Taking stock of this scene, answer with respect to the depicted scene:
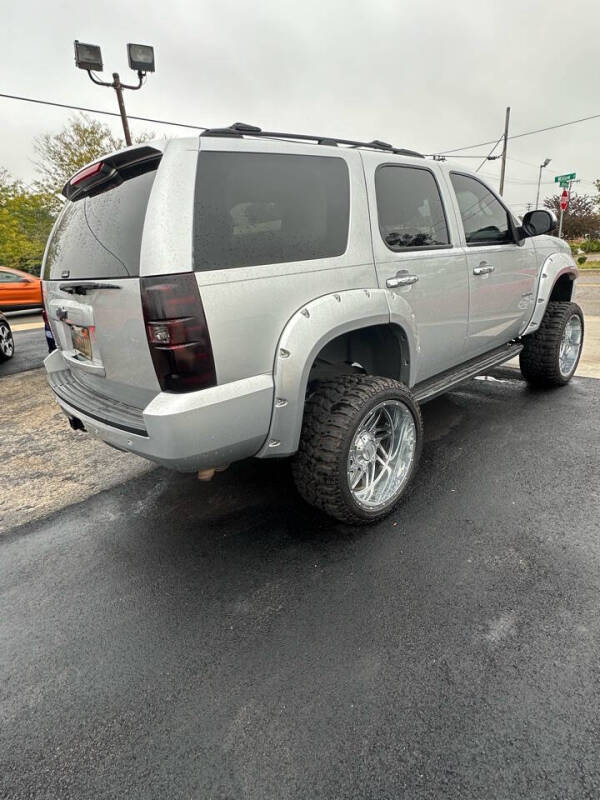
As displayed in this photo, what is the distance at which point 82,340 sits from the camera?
8.18 ft

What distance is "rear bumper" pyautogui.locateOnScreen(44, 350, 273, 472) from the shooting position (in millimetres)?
1895

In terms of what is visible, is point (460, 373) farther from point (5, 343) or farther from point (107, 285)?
point (5, 343)

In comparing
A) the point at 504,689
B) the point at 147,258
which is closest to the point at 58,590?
the point at 147,258

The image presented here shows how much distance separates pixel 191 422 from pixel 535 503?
214cm

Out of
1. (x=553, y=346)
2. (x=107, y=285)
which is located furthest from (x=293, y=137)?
(x=553, y=346)

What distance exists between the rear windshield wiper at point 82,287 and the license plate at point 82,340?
0.63 feet

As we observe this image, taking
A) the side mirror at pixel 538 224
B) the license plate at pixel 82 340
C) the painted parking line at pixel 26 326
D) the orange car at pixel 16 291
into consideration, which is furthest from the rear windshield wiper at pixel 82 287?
the orange car at pixel 16 291

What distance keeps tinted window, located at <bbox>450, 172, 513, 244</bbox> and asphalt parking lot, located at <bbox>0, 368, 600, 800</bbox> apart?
1824 mm

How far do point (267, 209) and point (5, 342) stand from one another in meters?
7.15

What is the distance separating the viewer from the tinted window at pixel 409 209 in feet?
8.93

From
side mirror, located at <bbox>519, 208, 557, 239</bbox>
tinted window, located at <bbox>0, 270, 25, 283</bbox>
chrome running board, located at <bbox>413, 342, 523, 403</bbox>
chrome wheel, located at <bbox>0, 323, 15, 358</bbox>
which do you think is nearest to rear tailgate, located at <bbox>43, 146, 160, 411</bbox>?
chrome running board, located at <bbox>413, 342, 523, 403</bbox>

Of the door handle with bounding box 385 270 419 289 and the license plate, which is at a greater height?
the door handle with bounding box 385 270 419 289

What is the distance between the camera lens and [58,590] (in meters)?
2.32

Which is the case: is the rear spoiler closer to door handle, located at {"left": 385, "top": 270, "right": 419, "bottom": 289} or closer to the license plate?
the license plate
